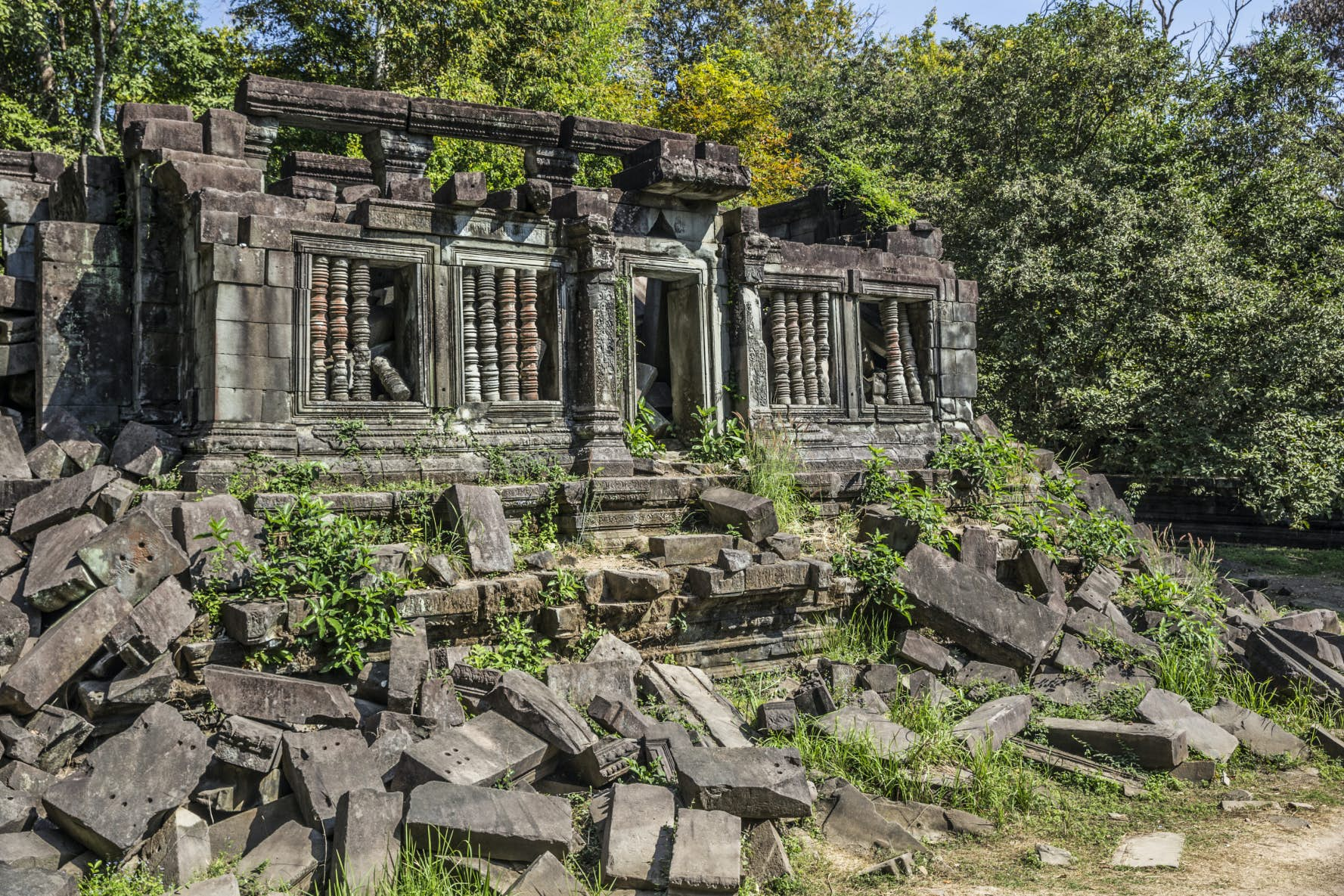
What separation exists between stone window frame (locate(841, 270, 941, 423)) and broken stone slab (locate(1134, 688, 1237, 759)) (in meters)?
4.40

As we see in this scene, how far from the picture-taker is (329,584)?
6.18m

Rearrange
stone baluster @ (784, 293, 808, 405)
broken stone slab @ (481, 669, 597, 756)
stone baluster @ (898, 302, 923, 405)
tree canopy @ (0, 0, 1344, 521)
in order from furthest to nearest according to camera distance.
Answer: tree canopy @ (0, 0, 1344, 521) < stone baluster @ (898, 302, 923, 405) < stone baluster @ (784, 293, 808, 405) < broken stone slab @ (481, 669, 597, 756)

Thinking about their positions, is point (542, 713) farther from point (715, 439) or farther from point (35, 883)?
point (715, 439)

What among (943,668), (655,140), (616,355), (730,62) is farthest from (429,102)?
(730,62)

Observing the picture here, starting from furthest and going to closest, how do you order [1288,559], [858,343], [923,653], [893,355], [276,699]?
[1288,559]
[893,355]
[858,343]
[923,653]
[276,699]

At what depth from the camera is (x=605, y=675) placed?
253 inches

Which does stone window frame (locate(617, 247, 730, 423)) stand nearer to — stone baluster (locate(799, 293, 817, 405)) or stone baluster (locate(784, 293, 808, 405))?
stone baluster (locate(784, 293, 808, 405))

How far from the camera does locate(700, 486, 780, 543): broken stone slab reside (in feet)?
26.9

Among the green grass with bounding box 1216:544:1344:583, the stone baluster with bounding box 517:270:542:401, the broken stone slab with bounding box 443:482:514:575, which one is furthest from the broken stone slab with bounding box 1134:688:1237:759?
the green grass with bounding box 1216:544:1344:583

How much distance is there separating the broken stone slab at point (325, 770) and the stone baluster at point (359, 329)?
355 cm

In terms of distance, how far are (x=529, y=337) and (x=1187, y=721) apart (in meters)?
5.67

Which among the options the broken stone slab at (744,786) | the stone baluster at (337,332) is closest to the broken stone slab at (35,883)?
the broken stone slab at (744,786)

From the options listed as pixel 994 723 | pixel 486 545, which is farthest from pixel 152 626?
pixel 994 723

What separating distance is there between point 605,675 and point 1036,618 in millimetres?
3420
